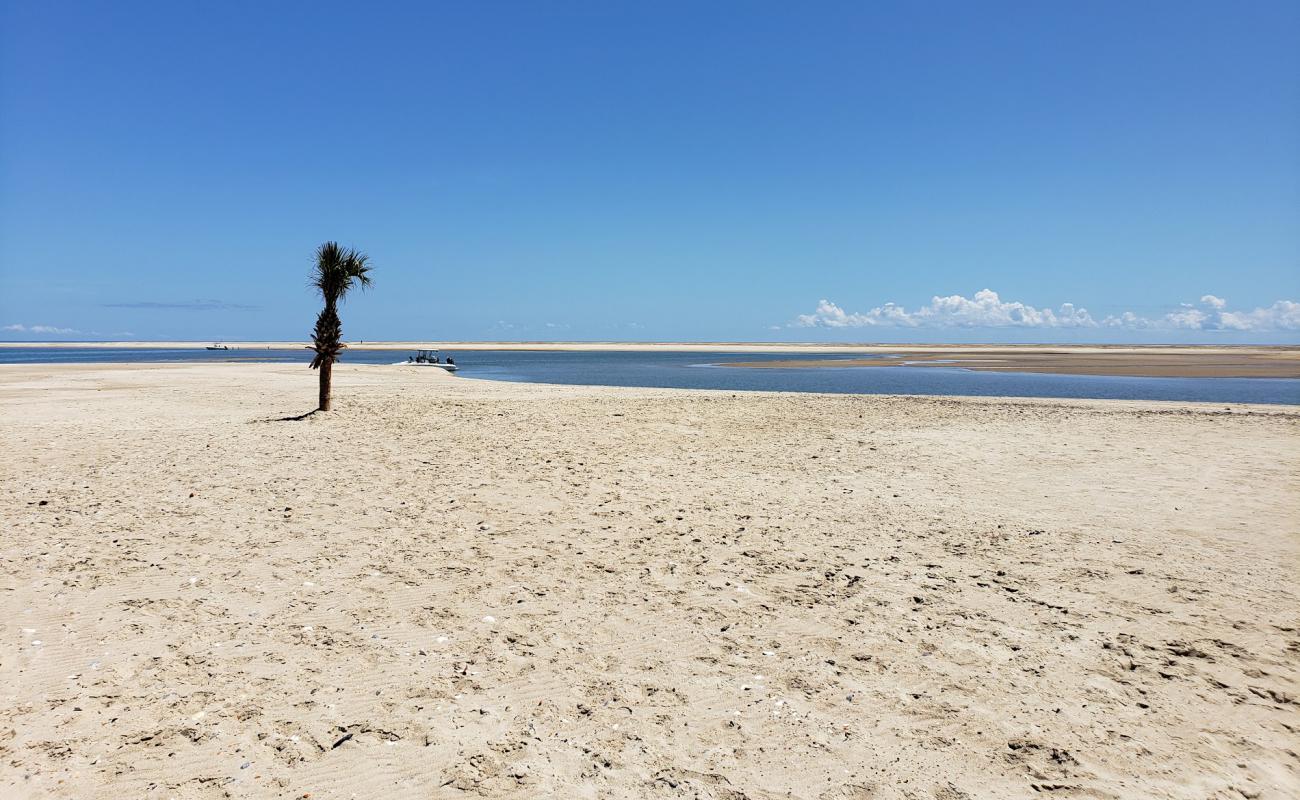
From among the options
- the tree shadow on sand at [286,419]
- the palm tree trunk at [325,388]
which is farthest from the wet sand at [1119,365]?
the tree shadow on sand at [286,419]

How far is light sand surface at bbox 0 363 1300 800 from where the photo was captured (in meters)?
4.05

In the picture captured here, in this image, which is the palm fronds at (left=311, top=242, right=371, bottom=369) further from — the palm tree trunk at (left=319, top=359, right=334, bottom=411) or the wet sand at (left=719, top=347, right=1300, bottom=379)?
the wet sand at (left=719, top=347, right=1300, bottom=379)

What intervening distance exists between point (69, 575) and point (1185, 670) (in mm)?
10110

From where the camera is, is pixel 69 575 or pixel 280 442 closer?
pixel 69 575

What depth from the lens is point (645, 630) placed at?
583 centimetres

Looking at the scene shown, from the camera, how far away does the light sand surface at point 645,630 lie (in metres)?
4.05

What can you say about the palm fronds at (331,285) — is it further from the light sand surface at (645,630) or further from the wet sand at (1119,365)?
the wet sand at (1119,365)

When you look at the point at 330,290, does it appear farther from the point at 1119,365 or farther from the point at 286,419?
the point at 1119,365

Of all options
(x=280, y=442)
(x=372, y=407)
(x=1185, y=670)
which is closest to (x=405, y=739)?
(x=1185, y=670)

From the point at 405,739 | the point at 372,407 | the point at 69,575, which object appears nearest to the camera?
the point at 405,739

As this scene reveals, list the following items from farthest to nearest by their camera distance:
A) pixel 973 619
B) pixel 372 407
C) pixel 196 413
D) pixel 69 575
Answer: pixel 372 407
pixel 196 413
pixel 69 575
pixel 973 619

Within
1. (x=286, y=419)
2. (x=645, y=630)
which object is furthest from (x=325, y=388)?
(x=645, y=630)

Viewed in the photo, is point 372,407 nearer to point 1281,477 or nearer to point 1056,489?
point 1056,489

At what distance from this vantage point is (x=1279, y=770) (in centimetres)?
401
